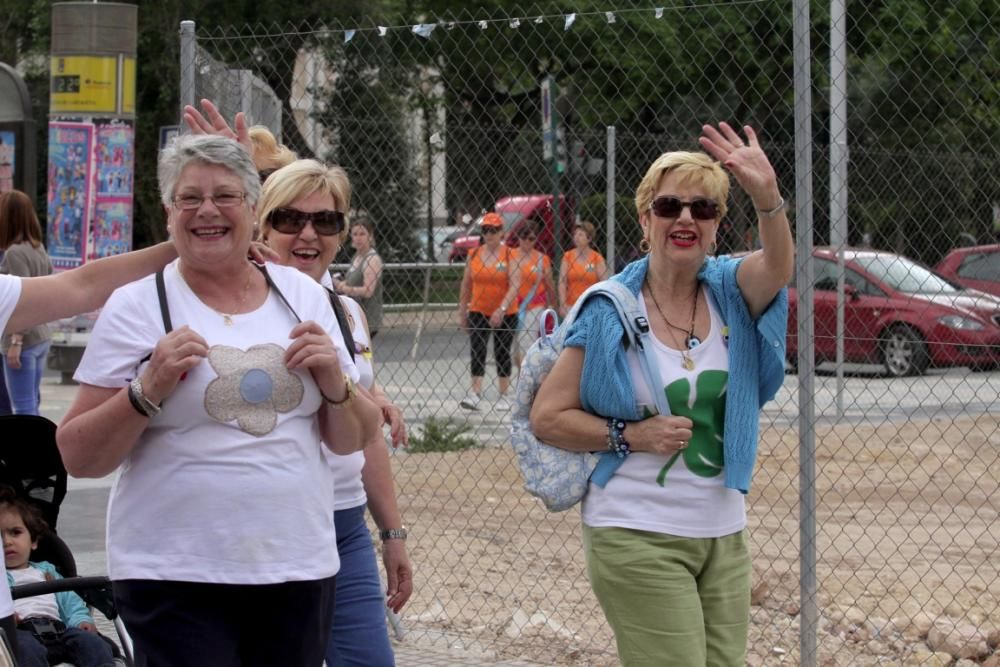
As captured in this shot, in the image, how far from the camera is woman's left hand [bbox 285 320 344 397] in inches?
115

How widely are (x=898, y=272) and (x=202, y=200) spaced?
10.2m

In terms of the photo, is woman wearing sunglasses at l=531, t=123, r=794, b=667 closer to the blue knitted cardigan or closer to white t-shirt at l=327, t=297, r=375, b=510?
the blue knitted cardigan

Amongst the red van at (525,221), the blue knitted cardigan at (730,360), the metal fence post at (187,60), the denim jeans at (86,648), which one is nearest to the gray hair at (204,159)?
the blue knitted cardigan at (730,360)

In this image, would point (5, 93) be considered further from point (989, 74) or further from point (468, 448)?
point (989, 74)

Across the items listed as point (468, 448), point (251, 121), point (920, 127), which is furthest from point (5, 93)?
point (920, 127)

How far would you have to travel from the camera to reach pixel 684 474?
3.68 meters

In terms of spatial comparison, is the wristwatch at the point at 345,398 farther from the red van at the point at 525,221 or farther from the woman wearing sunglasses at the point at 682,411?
the red van at the point at 525,221

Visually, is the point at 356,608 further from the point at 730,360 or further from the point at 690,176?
the point at 690,176

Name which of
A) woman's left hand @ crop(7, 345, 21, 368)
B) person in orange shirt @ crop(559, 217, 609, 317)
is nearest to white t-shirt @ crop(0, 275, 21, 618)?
woman's left hand @ crop(7, 345, 21, 368)

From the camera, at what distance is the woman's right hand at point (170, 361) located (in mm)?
2795

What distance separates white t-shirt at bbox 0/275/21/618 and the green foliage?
7439 millimetres

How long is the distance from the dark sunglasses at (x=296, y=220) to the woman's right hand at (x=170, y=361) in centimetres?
120

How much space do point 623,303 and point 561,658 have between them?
2.55 metres

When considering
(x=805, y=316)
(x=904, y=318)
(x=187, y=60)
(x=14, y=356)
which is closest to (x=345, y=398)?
(x=805, y=316)
